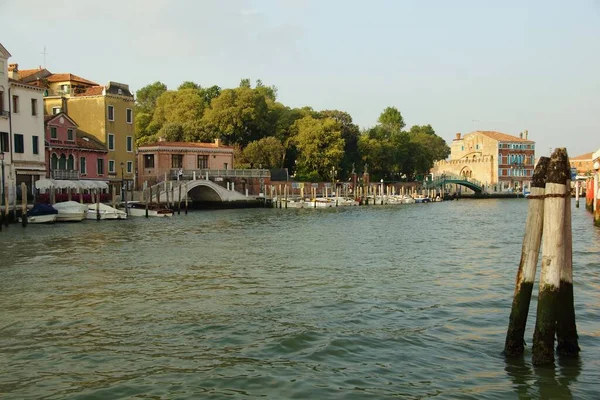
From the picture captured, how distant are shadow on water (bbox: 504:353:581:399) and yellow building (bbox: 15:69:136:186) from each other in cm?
4388

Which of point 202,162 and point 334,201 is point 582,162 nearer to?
point 334,201

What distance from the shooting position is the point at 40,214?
32.3 m

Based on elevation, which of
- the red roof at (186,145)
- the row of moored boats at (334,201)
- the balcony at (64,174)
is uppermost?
the red roof at (186,145)

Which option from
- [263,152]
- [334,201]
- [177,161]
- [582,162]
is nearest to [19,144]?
[177,161]

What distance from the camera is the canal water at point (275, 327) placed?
276 inches

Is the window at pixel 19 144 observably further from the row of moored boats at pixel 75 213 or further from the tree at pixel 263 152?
the tree at pixel 263 152

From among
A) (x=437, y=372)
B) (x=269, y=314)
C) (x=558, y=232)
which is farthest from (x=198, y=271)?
(x=558, y=232)

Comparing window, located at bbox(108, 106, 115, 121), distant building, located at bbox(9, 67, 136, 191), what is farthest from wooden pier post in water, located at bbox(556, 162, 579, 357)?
window, located at bbox(108, 106, 115, 121)

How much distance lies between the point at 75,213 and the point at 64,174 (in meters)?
9.57

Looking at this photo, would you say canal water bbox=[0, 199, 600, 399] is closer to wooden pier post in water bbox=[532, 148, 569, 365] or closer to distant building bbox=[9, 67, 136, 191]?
wooden pier post in water bbox=[532, 148, 569, 365]

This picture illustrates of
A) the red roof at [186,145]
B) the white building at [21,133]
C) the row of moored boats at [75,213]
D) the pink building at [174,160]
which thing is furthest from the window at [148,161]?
the white building at [21,133]

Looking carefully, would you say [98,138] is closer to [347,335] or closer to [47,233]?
[47,233]

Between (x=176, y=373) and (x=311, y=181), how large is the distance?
2343 inches

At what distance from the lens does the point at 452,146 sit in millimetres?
105812
